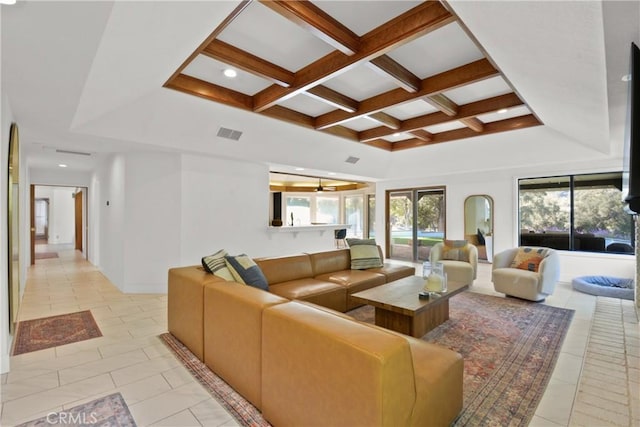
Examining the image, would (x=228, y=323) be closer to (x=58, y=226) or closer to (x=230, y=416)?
(x=230, y=416)

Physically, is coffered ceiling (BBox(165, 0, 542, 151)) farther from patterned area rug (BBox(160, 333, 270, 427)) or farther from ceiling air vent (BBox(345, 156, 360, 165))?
patterned area rug (BBox(160, 333, 270, 427))

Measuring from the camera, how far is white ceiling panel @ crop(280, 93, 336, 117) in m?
4.22

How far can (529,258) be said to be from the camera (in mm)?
4727

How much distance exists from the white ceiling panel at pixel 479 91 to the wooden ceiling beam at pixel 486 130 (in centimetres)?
123

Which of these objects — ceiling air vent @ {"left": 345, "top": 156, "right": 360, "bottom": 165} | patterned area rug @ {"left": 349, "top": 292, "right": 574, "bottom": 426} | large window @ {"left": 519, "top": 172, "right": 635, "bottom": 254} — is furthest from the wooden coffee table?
large window @ {"left": 519, "top": 172, "right": 635, "bottom": 254}

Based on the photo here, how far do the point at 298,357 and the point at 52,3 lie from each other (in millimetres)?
2308

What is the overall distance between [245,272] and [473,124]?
447 cm

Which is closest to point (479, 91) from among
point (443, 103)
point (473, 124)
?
point (443, 103)

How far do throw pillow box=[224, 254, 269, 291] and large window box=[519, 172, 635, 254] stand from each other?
605 centimetres

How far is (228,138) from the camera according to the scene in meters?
4.70

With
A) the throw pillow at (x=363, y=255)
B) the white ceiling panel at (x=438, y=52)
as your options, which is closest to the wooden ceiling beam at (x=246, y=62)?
the white ceiling panel at (x=438, y=52)

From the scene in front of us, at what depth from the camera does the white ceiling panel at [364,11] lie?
2214 mm

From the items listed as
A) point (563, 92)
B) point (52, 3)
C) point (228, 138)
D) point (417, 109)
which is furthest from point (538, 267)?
point (52, 3)

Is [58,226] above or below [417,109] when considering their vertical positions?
below
